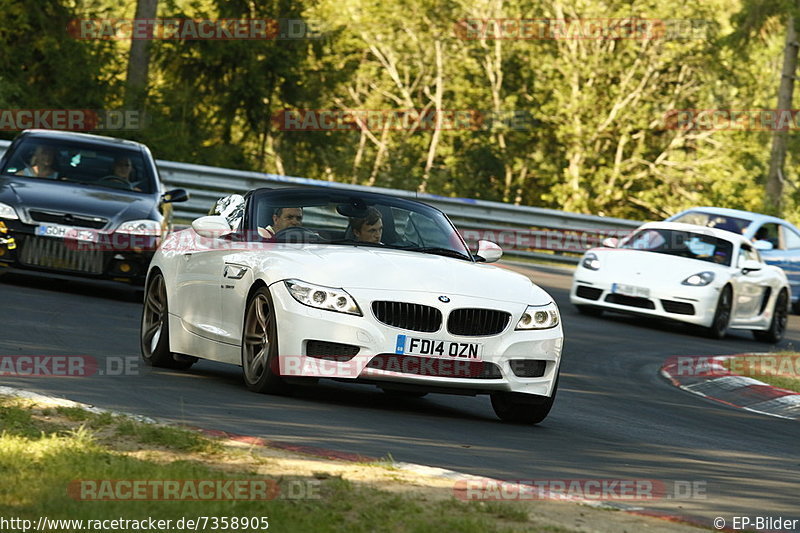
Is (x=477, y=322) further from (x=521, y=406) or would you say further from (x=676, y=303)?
(x=676, y=303)

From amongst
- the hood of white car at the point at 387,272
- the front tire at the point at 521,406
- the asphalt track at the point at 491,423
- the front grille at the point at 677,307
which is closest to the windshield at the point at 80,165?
the asphalt track at the point at 491,423

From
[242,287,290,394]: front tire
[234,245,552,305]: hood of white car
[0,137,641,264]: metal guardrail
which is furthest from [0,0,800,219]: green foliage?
[242,287,290,394]: front tire

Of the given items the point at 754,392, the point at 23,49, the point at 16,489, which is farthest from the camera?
the point at 23,49

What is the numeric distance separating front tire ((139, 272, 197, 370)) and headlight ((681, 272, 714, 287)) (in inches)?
361

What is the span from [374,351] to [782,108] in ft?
112

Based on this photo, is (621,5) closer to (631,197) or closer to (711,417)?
(631,197)

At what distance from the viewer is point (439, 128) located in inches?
2223

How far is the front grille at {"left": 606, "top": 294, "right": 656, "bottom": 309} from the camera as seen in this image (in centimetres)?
1883

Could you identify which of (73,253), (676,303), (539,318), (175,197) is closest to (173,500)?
(539,318)

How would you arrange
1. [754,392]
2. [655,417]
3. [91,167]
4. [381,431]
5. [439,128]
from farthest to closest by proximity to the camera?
[439,128]
[91,167]
[754,392]
[655,417]
[381,431]

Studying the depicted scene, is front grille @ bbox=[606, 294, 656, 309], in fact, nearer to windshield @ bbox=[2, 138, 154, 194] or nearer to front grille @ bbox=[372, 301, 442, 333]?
windshield @ bbox=[2, 138, 154, 194]

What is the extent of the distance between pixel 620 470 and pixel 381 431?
135 cm

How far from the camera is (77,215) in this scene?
15.3 metres

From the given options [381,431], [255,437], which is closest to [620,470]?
[381,431]
